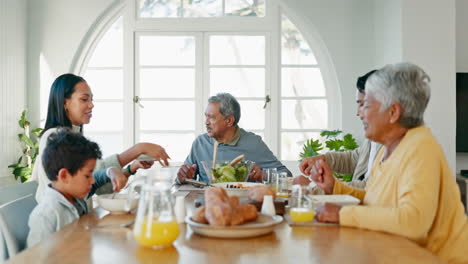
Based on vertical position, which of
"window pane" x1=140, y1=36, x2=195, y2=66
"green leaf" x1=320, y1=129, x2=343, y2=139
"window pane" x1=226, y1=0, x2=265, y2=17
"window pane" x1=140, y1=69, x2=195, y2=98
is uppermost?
"window pane" x1=226, y1=0, x2=265, y2=17

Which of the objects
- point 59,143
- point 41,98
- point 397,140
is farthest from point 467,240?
point 41,98

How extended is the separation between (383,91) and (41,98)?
4833mm

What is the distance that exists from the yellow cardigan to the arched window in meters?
4.06

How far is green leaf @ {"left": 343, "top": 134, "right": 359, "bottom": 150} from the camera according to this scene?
5320mm

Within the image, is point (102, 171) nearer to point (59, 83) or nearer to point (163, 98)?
point (59, 83)

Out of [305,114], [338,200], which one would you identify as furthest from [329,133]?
[338,200]

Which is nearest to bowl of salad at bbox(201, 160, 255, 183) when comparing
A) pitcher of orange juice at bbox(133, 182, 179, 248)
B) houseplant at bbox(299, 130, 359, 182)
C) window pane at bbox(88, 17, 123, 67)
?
pitcher of orange juice at bbox(133, 182, 179, 248)

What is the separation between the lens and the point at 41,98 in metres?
5.95

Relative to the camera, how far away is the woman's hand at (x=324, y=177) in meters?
2.33

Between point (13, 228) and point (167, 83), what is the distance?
4.27 metres

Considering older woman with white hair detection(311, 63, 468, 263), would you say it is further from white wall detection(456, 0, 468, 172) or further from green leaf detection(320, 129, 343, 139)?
white wall detection(456, 0, 468, 172)

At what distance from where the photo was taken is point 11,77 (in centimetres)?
561

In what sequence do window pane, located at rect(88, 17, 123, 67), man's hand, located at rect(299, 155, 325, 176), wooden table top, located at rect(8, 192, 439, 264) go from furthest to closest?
window pane, located at rect(88, 17, 123, 67)
man's hand, located at rect(299, 155, 325, 176)
wooden table top, located at rect(8, 192, 439, 264)

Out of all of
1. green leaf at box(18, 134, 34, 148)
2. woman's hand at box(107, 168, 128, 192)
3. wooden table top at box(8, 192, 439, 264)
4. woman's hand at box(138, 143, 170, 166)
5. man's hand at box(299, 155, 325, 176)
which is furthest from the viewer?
green leaf at box(18, 134, 34, 148)
